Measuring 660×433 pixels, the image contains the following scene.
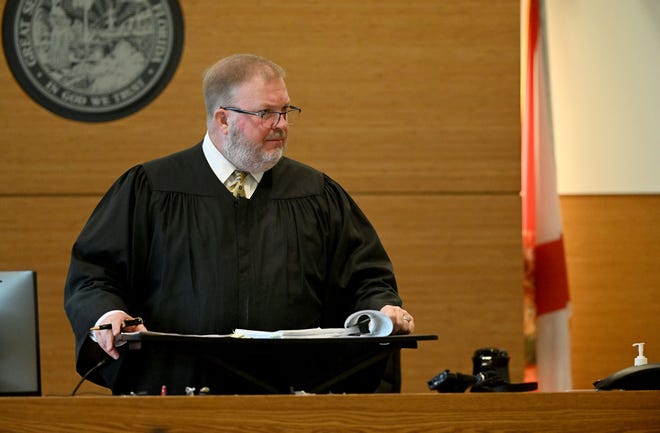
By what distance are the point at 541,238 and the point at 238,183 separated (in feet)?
8.30

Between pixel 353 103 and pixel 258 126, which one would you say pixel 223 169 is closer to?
pixel 258 126

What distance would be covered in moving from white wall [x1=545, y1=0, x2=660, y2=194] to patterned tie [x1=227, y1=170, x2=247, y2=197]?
8.93 feet

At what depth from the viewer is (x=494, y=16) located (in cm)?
580

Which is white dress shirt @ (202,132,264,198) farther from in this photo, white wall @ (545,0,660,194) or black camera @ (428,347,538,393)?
white wall @ (545,0,660,194)

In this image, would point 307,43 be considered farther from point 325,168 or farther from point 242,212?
point 242,212

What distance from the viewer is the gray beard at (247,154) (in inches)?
142

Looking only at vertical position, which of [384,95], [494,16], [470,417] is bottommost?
[470,417]

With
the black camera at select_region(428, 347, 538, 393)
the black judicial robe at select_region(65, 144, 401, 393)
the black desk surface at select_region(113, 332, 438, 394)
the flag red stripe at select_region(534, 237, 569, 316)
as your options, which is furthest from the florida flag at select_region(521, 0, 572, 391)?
the black camera at select_region(428, 347, 538, 393)

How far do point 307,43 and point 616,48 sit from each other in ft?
5.40

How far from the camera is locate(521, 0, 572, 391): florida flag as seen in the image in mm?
5703

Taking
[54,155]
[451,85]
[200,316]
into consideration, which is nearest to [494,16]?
[451,85]

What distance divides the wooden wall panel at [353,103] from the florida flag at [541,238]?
0.12 meters

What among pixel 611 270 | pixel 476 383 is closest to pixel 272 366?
pixel 476 383

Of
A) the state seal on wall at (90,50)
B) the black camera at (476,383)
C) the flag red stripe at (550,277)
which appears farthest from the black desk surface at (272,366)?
the state seal on wall at (90,50)
